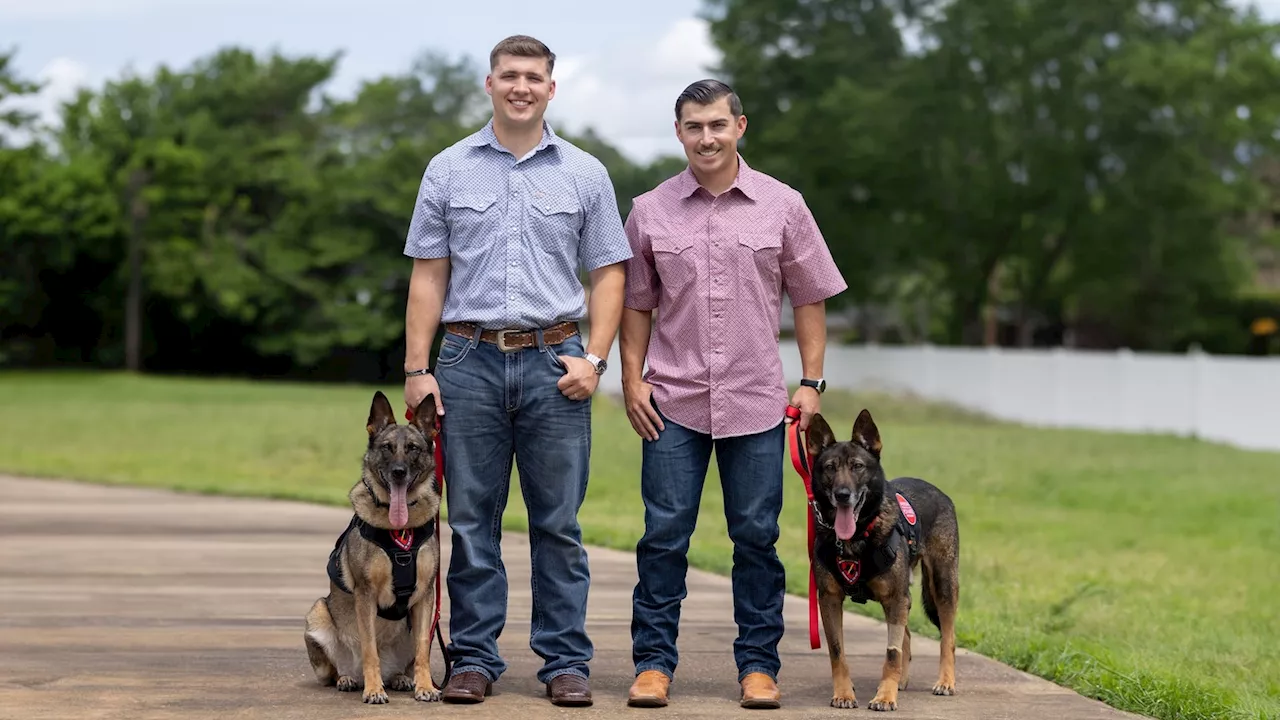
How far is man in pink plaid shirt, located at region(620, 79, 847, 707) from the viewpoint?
6254mm

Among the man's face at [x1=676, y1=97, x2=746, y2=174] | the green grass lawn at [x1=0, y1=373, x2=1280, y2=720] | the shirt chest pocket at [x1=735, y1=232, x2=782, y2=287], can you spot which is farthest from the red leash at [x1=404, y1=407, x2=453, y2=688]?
the green grass lawn at [x1=0, y1=373, x2=1280, y2=720]

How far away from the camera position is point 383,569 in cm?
607

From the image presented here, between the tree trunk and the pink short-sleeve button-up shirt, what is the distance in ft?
166

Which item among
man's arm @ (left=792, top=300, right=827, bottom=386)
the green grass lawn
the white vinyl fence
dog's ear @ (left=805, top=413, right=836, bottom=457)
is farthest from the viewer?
the white vinyl fence

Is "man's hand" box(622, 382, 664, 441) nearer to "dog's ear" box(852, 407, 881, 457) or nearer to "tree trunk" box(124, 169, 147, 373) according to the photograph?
"dog's ear" box(852, 407, 881, 457)

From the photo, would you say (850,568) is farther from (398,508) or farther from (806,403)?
(398,508)

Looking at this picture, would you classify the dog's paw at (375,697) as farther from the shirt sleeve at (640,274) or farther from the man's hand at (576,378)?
the shirt sleeve at (640,274)

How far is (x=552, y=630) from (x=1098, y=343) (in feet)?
177

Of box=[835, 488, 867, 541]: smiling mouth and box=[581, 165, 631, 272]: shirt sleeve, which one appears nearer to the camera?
box=[835, 488, 867, 541]: smiling mouth

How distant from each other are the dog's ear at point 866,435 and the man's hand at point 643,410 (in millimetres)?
708

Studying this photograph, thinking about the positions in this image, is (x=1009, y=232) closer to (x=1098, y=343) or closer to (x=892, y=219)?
(x=892, y=219)

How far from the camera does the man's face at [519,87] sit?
6129 millimetres

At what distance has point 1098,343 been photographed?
57.9 m

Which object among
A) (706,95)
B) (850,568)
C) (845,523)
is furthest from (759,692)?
(706,95)
